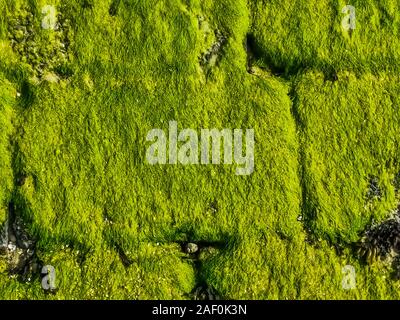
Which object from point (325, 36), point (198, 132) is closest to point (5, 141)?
point (198, 132)

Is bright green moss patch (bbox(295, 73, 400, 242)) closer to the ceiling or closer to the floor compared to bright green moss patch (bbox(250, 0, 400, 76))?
closer to the floor

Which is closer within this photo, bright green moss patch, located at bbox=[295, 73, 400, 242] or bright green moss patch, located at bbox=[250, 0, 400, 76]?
bright green moss patch, located at bbox=[295, 73, 400, 242]

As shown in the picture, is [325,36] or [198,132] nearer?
[198,132]

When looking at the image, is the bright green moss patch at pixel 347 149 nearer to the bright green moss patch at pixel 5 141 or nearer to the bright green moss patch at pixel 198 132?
the bright green moss patch at pixel 198 132

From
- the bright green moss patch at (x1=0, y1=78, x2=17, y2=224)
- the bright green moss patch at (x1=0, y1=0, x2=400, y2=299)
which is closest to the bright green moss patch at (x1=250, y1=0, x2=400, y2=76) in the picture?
the bright green moss patch at (x1=0, y1=0, x2=400, y2=299)

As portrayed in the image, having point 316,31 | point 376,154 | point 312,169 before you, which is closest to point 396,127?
point 376,154

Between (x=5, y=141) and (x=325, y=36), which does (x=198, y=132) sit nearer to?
(x=325, y=36)

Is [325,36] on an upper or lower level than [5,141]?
upper

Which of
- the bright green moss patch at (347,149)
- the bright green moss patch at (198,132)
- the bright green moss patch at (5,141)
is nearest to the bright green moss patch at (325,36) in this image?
the bright green moss patch at (198,132)

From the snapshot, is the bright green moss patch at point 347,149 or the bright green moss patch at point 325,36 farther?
the bright green moss patch at point 325,36

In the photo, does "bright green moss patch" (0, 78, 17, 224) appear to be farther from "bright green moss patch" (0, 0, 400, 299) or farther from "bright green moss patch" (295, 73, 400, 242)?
"bright green moss patch" (295, 73, 400, 242)

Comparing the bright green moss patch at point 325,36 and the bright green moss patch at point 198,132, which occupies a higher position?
the bright green moss patch at point 325,36
